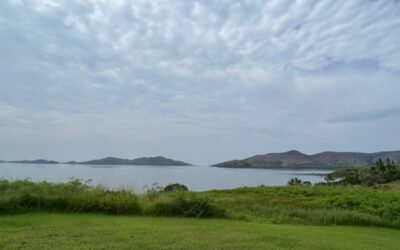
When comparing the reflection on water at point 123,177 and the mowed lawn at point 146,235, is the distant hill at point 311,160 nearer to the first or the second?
the reflection on water at point 123,177

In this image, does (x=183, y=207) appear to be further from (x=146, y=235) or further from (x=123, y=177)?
(x=123, y=177)

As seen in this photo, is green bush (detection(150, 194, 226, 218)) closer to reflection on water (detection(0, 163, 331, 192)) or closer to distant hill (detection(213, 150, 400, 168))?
reflection on water (detection(0, 163, 331, 192))

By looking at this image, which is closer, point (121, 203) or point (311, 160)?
point (121, 203)

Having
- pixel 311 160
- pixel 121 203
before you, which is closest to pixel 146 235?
pixel 121 203

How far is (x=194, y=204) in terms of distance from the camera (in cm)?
1157

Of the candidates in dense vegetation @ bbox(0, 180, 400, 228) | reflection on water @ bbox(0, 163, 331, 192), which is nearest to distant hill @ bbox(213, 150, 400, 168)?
reflection on water @ bbox(0, 163, 331, 192)

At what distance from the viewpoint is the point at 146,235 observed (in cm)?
779

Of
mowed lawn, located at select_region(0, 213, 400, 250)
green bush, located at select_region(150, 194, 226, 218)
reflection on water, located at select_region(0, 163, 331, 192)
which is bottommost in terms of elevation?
mowed lawn, located at select_region(0, 213, 400, 250)

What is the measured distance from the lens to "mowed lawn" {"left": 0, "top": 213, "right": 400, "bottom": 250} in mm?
6953

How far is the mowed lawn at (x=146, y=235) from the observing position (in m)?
6.95

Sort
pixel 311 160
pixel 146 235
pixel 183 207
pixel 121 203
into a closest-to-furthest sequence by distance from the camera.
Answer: pixel 146 235, pixel 121 203, pixel 183 207, pixel 311 160

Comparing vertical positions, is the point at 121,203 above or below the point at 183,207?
above

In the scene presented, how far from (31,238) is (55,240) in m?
0.47

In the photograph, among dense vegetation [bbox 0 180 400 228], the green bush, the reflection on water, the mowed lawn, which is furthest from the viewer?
the reflection on water
